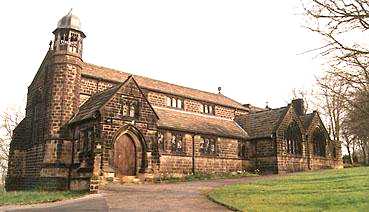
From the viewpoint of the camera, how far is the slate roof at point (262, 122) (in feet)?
114

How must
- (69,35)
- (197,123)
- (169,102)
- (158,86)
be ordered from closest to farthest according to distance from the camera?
(69,35) < (197,123) < (169,102) < (158,86)

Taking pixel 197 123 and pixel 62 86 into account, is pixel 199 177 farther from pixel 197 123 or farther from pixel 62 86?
pixel 62 86

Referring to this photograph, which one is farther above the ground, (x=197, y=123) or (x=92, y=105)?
(x=92, y=105)

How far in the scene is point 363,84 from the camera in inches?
422

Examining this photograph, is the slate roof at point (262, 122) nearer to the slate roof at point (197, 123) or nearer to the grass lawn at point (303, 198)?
the slate roof at point (197, 123)

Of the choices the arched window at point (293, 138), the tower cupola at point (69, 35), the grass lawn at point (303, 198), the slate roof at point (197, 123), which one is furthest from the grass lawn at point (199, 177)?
the tower cupola at point (69, 35)

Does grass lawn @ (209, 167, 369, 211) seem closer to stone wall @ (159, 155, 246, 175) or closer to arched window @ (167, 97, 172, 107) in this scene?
stone wall @ (159, 155, 246, 175)

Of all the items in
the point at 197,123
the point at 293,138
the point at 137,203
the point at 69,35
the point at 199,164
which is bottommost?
the point at 137,203

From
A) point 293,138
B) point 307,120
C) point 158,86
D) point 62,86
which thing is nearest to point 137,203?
point 62,86

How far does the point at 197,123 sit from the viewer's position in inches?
1316

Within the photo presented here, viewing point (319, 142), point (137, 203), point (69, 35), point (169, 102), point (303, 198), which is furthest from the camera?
point (319, 142)

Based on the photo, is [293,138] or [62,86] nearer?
[62,86]

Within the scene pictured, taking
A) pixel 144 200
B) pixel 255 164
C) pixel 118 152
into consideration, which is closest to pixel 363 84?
pixel 144 200

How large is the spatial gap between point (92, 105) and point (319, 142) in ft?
84.7
